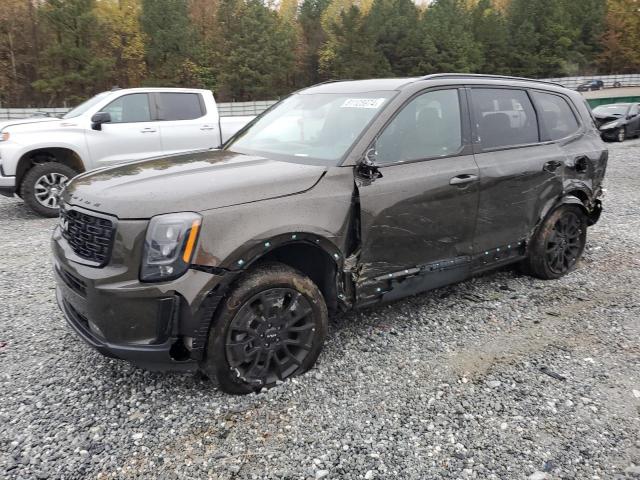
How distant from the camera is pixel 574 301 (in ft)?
14.4

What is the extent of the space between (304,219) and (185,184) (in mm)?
711

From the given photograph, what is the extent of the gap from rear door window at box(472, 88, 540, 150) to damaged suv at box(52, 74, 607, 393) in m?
0.02

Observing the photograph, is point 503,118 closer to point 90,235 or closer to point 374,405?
point 374,405

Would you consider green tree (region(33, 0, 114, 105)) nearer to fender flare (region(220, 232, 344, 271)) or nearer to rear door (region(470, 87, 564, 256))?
rear door (region(470, 87, 564, 256))

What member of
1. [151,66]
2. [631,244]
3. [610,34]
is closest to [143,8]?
[151,66]

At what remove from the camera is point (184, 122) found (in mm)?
8531

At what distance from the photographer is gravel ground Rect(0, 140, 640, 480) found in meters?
2.45

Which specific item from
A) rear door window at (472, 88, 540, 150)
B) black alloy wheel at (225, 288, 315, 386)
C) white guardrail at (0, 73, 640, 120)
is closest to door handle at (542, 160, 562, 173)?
rear door window at (472, 88, 540, 150)

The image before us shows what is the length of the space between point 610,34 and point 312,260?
79.8 m

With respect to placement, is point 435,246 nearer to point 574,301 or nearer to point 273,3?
point 574,301

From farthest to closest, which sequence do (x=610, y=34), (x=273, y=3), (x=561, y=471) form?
(x=610, y=34)
(x=273, y=3)
(x=561, y=471)

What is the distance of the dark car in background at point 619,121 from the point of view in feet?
59.1

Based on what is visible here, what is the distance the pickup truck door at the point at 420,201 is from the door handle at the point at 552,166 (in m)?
0.98

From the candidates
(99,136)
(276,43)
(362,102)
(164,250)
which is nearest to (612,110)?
(99,136)
